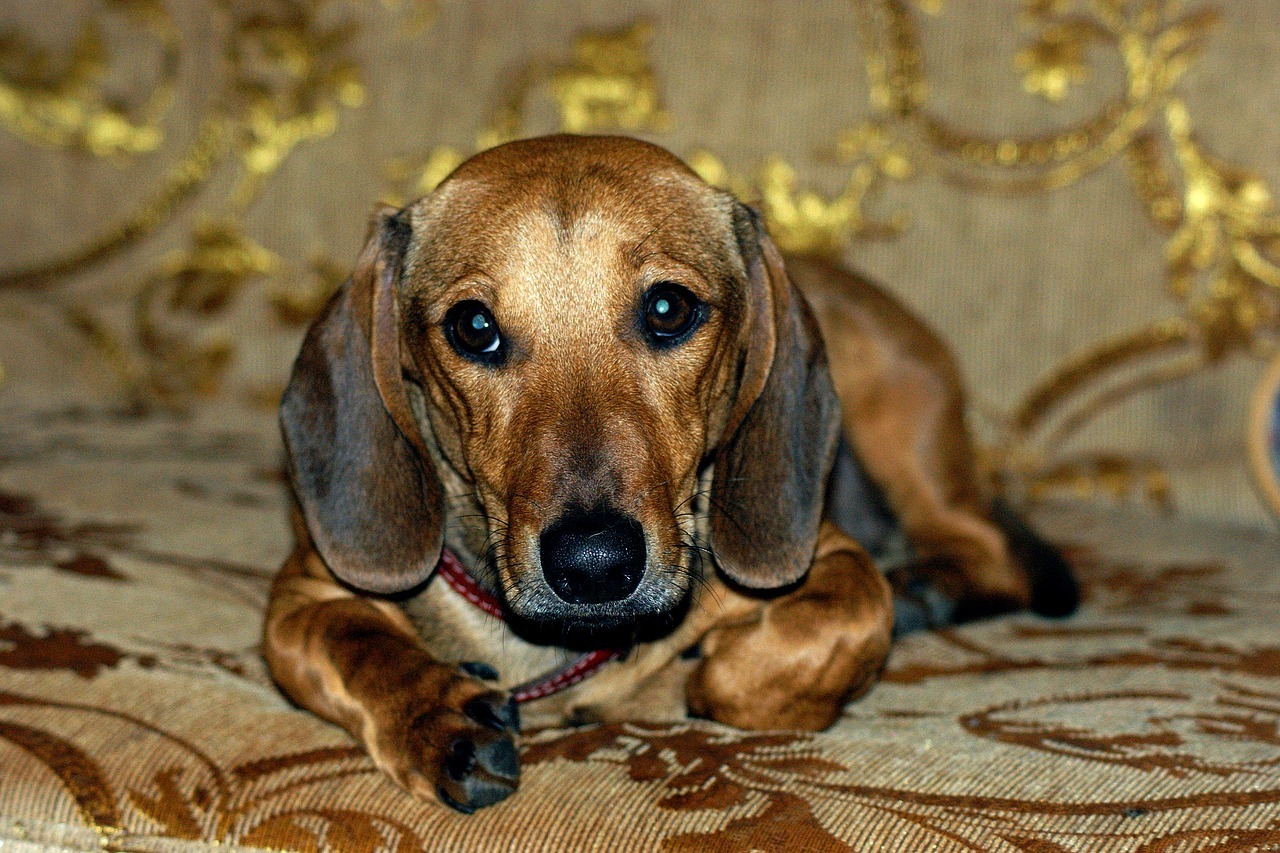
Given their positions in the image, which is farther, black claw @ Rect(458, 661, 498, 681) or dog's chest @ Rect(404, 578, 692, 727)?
dog's chest @ Rect(404, 578, 692, 727)

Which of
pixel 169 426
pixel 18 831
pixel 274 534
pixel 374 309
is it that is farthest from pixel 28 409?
pixel 18 831

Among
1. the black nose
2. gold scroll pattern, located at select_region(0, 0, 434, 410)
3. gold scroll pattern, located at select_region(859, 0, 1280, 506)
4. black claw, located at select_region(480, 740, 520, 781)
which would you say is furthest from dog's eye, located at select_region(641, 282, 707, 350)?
gold scroll pattern, located at select_region(0, 0, 434, 410)

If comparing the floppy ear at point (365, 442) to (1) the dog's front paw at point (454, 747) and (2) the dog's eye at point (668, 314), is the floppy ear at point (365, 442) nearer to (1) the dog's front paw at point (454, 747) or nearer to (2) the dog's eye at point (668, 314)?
(1) the dog's front paw at point (454, 747)

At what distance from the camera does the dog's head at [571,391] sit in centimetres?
171

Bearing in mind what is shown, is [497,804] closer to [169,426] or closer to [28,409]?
[169,426]

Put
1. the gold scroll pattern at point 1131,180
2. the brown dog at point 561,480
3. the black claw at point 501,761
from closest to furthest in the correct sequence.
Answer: the black claw at point 501,761, the brown dog at point 561,480, the gold scroll pattern at point 1131,180

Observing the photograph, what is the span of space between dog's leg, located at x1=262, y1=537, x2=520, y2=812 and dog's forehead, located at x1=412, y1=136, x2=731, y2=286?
526 mm

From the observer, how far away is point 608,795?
156 centimetres

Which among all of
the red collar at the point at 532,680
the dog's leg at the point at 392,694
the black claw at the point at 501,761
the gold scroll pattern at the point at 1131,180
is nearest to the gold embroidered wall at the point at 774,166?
the gold scroll pattern at the point at 1131,180

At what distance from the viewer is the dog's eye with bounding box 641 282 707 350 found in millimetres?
1906

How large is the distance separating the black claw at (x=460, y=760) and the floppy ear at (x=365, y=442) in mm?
427

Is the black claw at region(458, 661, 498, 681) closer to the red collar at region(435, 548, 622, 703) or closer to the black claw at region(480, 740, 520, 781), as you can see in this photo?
the red collar at region(435, 548, 622, 703)

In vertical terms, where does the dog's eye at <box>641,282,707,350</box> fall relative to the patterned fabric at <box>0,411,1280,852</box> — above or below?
above

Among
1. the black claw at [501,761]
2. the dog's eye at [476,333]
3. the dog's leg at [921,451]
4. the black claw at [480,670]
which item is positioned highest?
the dog's eye at [476,333]
